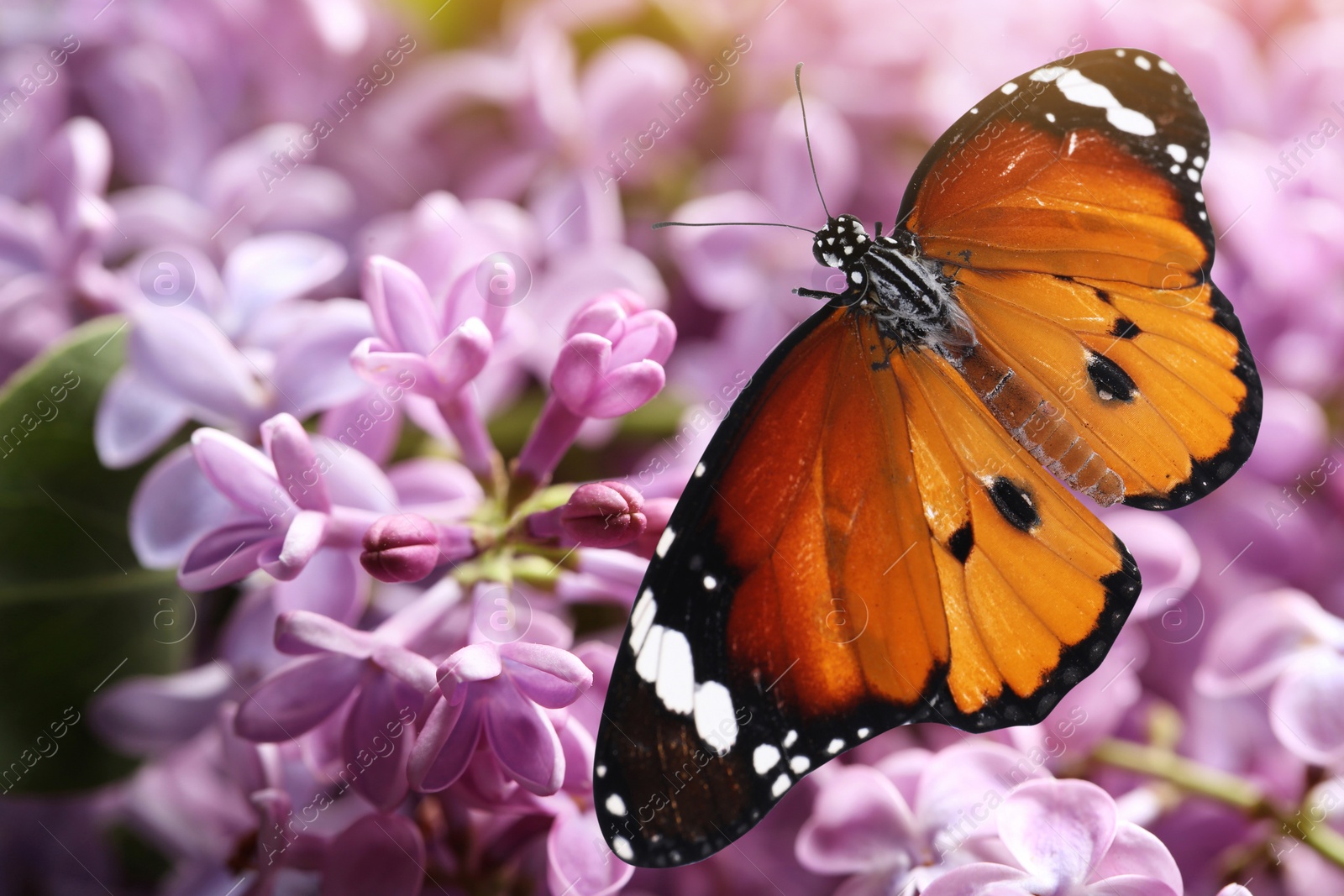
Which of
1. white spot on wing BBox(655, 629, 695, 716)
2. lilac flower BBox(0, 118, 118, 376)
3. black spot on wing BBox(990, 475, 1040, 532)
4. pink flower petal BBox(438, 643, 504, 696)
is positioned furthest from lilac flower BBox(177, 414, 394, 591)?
black spot on wing BBox(990, 475, 1040, 532)

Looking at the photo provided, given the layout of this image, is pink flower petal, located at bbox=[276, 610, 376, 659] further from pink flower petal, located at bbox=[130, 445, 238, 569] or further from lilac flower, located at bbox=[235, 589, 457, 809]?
pink flower petal, located at bbox=[130, 445, 238, 569]

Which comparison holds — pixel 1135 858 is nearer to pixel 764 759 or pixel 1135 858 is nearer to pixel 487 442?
pixel 764 759

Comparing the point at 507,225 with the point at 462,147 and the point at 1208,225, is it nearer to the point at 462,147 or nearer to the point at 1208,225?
the point at 462,147

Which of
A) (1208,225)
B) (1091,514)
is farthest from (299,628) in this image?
(1208,225)

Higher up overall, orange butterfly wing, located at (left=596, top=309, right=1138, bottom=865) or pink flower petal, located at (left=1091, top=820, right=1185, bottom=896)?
orange butterfly wing, located at (left=596, top=309, right=1138, bottom=865)

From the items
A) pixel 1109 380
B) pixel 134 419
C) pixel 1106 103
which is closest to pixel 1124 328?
pixel 1109 380

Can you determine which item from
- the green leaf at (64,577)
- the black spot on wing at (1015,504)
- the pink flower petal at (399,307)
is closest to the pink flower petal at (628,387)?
the pink flower petal at (399,307)
